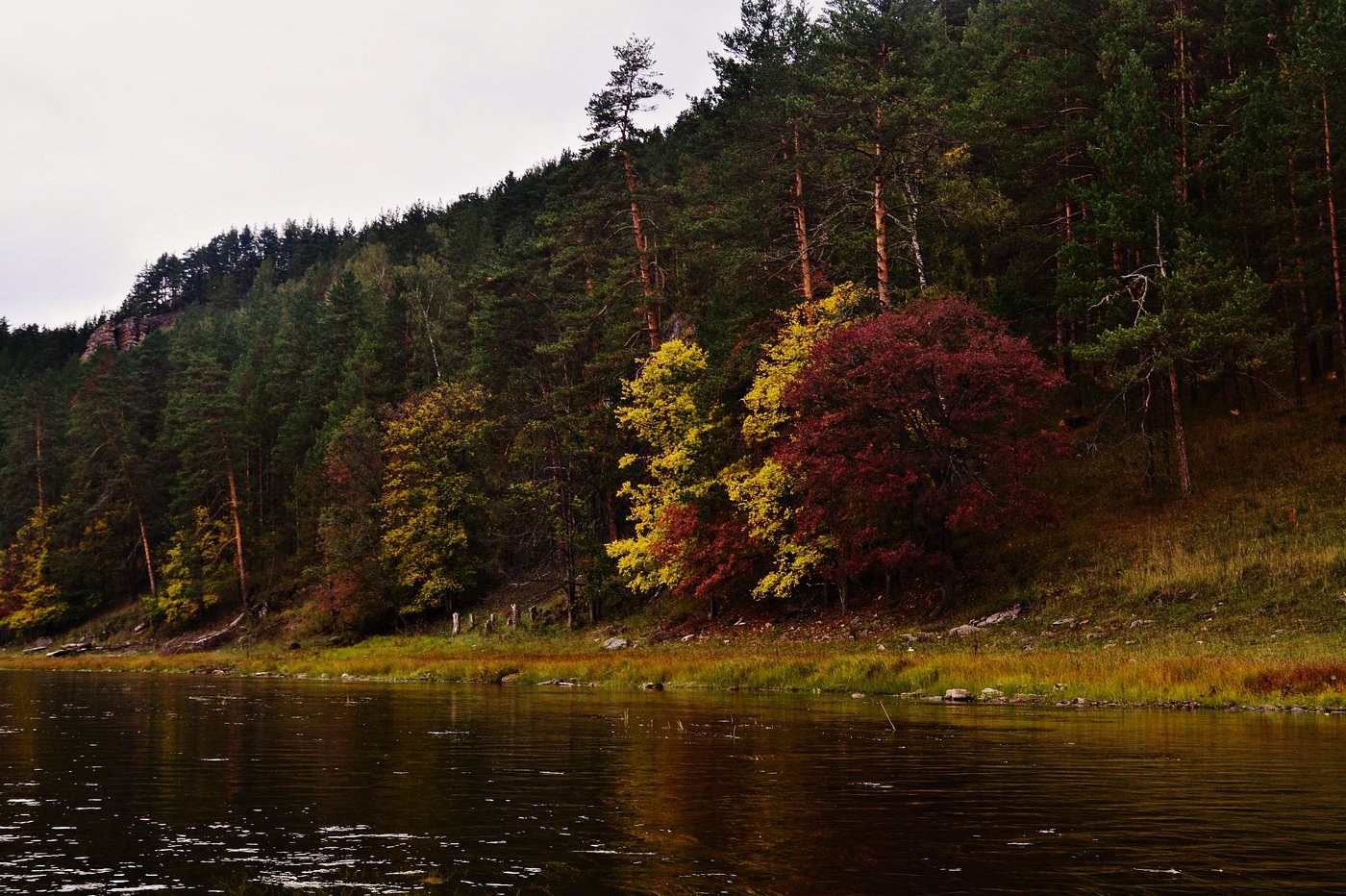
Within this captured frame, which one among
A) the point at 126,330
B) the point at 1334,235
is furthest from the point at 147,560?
the point at 126,330

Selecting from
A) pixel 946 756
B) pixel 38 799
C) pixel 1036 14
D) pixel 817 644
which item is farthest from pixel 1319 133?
pixel 38 799

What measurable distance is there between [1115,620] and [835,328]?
17.2m

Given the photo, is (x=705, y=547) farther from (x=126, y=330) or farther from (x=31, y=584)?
(x=126, y=330)

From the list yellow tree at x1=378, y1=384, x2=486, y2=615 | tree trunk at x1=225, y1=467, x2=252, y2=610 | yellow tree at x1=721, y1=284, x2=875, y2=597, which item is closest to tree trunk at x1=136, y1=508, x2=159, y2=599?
tree trunk at x1=225, y1=467, x2=252, y2=610

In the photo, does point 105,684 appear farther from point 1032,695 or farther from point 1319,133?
point 1319,133

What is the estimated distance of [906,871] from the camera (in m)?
9.11

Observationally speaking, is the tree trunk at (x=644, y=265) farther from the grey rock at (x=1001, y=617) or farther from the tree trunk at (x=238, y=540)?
the tree trunk at (x=238, y=540)

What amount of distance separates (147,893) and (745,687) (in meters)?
24.6

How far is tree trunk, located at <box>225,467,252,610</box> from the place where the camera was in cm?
8871

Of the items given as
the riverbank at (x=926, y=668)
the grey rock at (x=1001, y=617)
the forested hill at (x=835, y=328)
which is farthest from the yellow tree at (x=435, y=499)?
the grey rock at (x=1001, y=617)

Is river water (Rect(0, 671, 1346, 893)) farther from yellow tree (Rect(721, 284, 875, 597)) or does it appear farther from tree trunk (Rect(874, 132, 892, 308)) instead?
tree trunk (Rect(874, 132, 892, 308))

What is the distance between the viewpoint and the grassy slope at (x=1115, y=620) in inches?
1016

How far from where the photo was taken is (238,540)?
8931 cm

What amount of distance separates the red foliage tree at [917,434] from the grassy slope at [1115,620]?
3.53m
